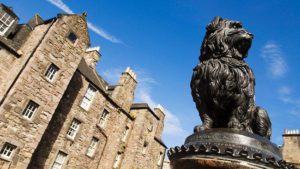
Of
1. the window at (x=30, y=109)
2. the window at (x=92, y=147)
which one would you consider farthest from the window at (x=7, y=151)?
the window at (x=92, y=147)

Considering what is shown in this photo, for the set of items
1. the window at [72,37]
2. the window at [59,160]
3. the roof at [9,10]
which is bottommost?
the window at [59,160]

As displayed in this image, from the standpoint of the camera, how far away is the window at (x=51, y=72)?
54.3ft

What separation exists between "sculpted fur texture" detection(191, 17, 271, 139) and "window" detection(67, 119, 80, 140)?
1765 cm

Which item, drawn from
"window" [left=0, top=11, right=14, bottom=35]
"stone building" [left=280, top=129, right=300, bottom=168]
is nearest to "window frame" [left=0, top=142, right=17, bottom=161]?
"window" [left=0, top=11, right=14, bottom=35]

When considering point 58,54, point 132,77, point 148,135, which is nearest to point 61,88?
point 58,54

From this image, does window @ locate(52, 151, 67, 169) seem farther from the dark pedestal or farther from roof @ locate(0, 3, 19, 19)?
the dark pedestal

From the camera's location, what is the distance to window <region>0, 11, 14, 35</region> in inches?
645

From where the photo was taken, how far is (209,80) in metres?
2.74

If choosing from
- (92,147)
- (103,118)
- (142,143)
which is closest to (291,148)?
(142,143)

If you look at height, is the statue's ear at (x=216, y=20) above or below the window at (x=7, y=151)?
above

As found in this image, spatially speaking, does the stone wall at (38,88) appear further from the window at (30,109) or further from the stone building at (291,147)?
the stone building at (291,147)

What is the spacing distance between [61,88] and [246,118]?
53.1 feet

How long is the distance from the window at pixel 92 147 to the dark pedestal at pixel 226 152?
19.6m

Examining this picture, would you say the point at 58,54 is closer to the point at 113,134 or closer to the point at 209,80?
the point at 113,134
